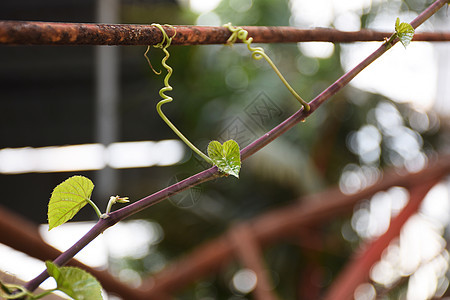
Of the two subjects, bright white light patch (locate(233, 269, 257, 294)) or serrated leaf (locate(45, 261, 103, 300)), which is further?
bright white light patch (locate(233, 269, 257, 294))

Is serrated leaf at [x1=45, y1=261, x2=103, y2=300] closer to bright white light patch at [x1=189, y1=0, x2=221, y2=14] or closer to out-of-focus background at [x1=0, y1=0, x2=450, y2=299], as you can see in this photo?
out-of-focus background at [x1=0, y1=0, x2=450, y2=299]

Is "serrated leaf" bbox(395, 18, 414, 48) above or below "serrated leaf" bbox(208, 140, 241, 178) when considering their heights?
above

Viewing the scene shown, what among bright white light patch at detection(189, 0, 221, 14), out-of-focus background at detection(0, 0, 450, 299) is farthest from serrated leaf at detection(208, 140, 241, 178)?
bright white light patch at detection(189, 0, 221, 14)

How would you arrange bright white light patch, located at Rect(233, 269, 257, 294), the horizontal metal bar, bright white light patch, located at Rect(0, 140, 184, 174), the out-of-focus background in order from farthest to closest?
bright white light patch, located at Rect(0, 140, 184, 174) → bright white light patch, located at Rect(233, 269, 257, 294) → the out-of-focus background → the horizontal metal bar

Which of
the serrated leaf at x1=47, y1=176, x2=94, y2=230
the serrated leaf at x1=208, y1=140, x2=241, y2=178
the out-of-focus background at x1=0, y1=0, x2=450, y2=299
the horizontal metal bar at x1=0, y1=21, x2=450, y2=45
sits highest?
the out-of-focus background at x1=0, y1=0, x2=450, y2=299

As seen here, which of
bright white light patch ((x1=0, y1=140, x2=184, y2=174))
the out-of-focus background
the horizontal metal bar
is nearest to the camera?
the horizontal metal bar

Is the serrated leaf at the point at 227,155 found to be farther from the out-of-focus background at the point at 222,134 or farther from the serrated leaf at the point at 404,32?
the out-of-focus background at the point at 222,134

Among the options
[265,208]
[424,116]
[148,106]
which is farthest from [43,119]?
[424,116]
